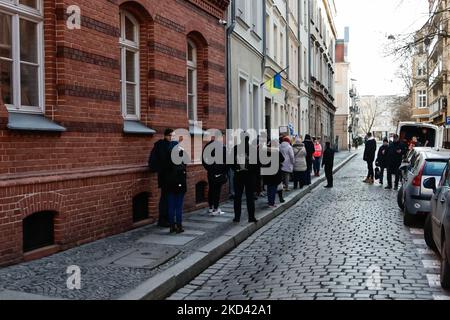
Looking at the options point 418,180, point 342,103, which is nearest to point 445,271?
point 418,180

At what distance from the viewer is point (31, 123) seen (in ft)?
24.9

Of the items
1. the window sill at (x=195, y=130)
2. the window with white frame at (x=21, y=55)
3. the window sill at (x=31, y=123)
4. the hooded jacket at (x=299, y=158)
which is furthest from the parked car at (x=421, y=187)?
the hooded jacket at (x=299, y=158)

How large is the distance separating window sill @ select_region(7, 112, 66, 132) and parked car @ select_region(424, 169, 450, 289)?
5.16 m

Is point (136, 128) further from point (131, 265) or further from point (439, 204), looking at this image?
point (439, 204)

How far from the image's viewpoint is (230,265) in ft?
26.9

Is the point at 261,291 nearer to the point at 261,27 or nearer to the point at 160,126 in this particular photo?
the point at 160,126

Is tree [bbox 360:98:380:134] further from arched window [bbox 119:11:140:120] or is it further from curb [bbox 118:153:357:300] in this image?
curb [bbox 118:153:357:300]

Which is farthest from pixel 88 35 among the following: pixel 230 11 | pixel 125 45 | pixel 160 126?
pixel 230 11

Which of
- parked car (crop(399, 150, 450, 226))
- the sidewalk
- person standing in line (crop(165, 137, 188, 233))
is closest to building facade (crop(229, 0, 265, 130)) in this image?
parked car (crop(399, 150, 450, 226))

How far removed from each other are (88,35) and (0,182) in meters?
3.00

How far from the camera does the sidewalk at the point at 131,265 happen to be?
235 inches

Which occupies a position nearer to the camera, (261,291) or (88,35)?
(261,291)

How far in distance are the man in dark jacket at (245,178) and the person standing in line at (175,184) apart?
177 centimetres

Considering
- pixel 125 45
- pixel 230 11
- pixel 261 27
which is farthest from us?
pixel 261 27
